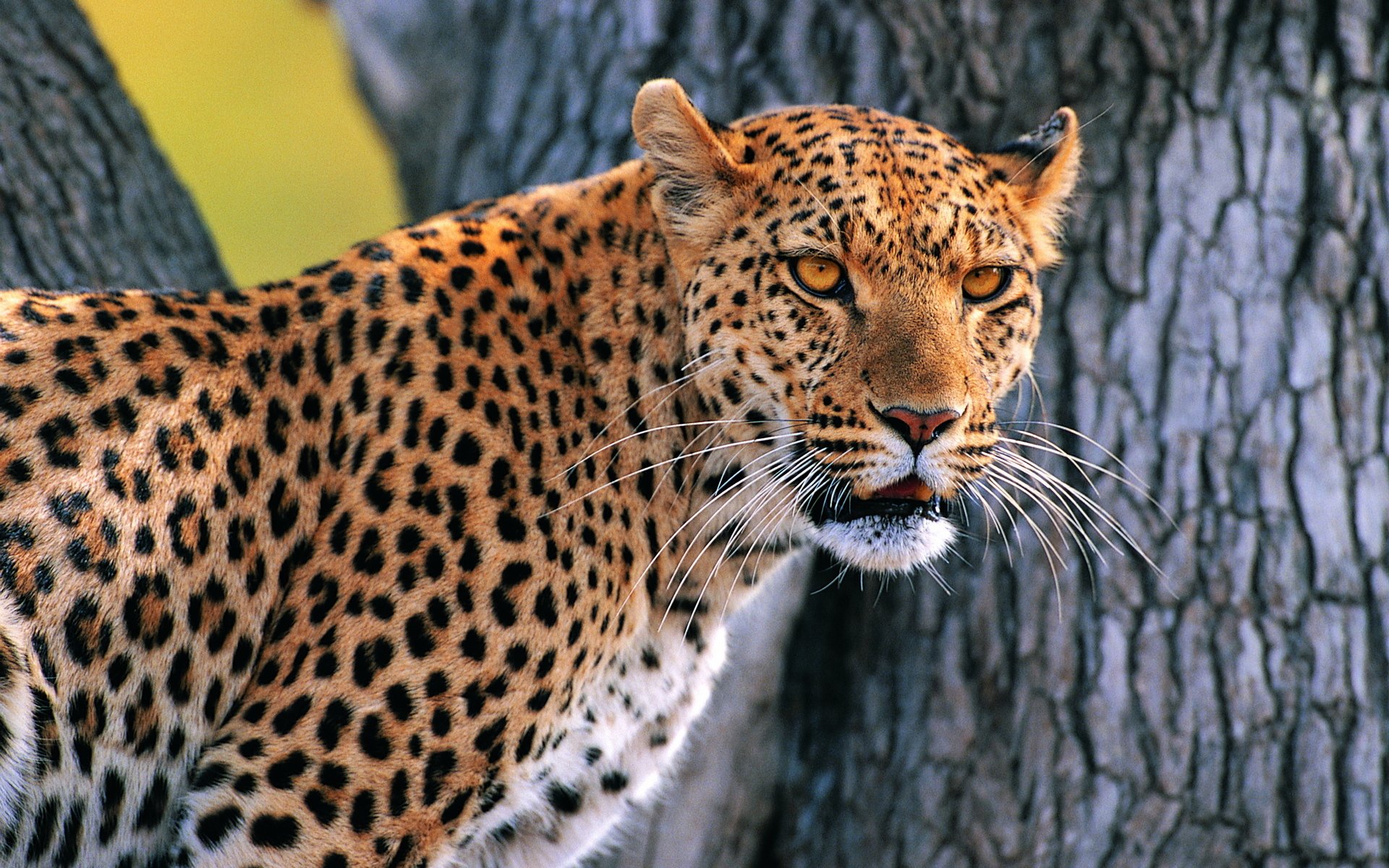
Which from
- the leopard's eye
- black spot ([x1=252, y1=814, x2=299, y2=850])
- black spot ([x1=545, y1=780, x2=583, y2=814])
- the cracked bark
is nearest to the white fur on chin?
the leopard's eye

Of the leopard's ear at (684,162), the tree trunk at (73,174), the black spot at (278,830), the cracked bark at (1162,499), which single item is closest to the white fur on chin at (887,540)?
the leopard's ear at (684,162)

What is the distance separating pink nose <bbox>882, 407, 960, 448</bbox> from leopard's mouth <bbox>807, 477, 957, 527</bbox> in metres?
0.26

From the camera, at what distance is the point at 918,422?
4262 millimetres

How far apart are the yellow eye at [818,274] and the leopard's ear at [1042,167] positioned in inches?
36.2

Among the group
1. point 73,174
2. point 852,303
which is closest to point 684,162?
point 852,303

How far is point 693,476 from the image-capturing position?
496cm

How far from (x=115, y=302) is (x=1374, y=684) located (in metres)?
5.49

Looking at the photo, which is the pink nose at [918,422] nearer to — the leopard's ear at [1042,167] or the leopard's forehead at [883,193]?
the leopard's forehead at [883,193]

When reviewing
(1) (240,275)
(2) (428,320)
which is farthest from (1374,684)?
(1) (240,275)

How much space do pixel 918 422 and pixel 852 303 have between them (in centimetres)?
52

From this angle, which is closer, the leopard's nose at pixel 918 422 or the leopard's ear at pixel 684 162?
the leopard's nose at pixel 918 422

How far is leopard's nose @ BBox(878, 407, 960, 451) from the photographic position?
425cm

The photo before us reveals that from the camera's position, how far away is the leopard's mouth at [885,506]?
4.57 metres

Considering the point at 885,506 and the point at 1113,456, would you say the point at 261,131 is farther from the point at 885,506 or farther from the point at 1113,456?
the point at 885,506
